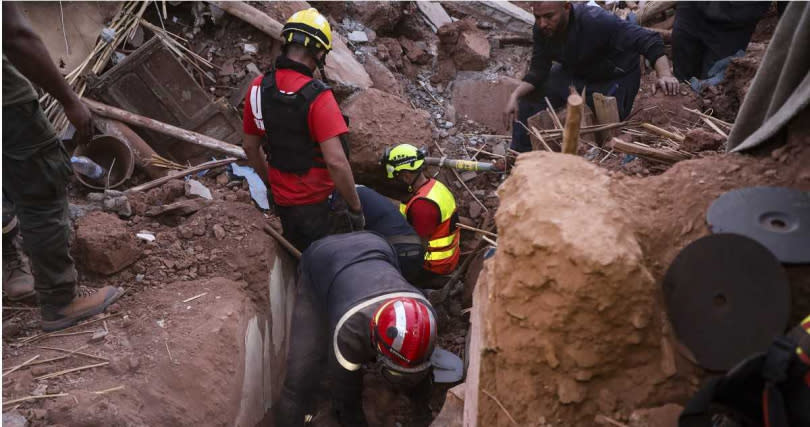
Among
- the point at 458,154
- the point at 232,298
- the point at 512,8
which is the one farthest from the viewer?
the point at 512,8

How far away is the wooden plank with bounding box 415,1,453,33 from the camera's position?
7604mm

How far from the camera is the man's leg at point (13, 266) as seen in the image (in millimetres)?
3594

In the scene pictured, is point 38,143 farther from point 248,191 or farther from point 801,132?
point 801,132

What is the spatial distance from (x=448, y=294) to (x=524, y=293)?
3301 millimetres

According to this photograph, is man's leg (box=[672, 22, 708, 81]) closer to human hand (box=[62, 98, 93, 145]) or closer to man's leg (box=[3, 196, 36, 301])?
human hand (box=[62, 98, 93, 145])

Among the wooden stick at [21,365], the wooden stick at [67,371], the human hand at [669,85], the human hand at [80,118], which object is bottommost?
the wooden stick at [67,371]

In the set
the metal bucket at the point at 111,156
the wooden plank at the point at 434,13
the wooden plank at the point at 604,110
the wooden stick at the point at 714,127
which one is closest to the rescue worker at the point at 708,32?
the wooden plank at the point at 604,110

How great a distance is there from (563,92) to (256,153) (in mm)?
2840

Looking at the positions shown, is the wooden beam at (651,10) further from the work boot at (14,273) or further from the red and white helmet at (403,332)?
the work boot at (14,273)

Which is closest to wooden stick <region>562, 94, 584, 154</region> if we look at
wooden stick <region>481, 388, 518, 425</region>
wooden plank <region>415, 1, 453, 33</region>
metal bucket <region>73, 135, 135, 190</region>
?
wooden stick <region>481, 388, 518, 425</region>

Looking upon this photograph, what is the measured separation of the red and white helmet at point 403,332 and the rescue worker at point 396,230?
1493 millimetres

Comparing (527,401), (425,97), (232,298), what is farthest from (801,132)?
(425,97)

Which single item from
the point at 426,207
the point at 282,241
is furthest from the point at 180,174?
the point at 426,207

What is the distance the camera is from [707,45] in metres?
5.74
